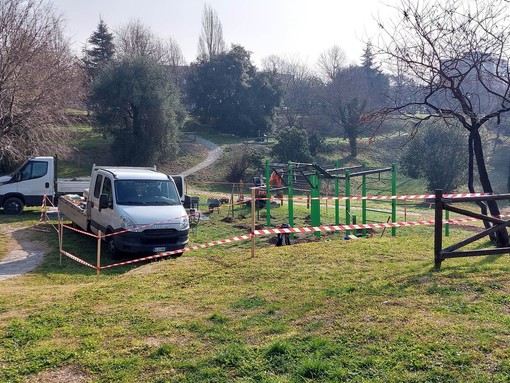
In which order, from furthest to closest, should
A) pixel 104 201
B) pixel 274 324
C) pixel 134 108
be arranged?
1. pixel 134 108
2. pixel 104 201
3. pixel 274 324

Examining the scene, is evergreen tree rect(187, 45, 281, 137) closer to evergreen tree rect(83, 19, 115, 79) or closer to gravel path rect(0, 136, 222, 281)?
evergreen tree rect(83, 19, 115, 79)

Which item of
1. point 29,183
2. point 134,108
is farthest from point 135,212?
point 134,108

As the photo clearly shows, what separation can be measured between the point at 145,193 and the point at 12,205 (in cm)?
957

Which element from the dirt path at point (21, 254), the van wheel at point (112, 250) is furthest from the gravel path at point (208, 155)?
the van wheel at point (112, 250)

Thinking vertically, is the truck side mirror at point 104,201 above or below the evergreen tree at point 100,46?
below

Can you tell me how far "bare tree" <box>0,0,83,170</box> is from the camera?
21.8 m

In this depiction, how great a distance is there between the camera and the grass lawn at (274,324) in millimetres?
4324

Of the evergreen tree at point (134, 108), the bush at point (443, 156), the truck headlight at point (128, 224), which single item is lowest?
the truck headlight at point (128, 224)

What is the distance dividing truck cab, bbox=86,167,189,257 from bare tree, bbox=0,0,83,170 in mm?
10690

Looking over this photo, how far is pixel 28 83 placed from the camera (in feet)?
76.6

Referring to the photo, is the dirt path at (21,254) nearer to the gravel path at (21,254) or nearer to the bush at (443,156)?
the gravel path at (21,254)

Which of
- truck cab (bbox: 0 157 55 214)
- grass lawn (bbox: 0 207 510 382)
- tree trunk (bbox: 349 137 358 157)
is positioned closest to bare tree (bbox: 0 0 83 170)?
truck cab (bbox: 0 157 55 214)

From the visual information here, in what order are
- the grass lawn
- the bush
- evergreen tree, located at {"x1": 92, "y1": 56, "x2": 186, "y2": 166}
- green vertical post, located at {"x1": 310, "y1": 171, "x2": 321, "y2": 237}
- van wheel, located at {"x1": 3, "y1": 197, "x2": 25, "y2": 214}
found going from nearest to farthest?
the grass lawn → green vertical post, located at {"x1": 310, "y1": 171, "x2": 321, "y2": 237} → van wheel, located at {"x1": 3, "y1": 197, "x2": 25, "y2": 214} → the bush → evergreen tree, located at {"x1": 92, "y1": 56, "x2": 186, "y2": 166}

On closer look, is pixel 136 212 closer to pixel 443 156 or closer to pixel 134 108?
pixel 134 108
